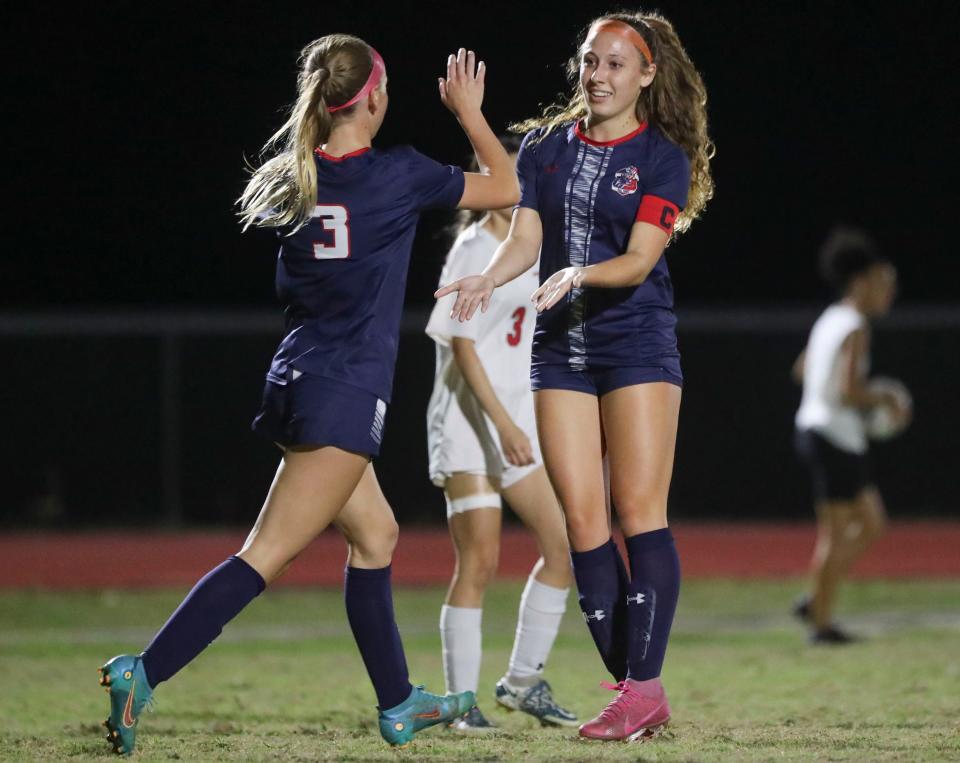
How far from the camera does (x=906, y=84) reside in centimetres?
1848

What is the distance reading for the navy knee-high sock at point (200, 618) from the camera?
14.8 ft

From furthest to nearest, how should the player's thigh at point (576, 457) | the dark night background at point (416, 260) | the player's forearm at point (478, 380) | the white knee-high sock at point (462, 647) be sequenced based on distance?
the dark night background at point (416, 260) → the white knee-high sock at point (462, 647) → the player's forearm at point (478, 380) → the player's thigh at point (576, 457)

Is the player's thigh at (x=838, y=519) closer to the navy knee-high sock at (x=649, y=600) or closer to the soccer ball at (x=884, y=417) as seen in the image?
the soccer ball at (x=884, y=417)

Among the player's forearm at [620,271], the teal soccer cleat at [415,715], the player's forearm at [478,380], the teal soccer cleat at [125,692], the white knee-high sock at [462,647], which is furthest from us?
the white knee-high sock at [462,647]

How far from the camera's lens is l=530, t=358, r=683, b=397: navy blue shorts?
4836 millimetres

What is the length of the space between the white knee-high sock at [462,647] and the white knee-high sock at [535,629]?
0.63 feet

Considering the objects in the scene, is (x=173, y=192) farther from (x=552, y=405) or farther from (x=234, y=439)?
(x=552, y=405)

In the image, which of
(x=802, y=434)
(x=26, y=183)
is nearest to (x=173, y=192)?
(x=26, y=183)

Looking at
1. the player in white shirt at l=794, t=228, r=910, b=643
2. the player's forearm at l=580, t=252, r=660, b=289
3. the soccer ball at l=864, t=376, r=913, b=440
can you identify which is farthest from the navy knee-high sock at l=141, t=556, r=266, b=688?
the soccer ball at l=864, t=376, r=913, b=440

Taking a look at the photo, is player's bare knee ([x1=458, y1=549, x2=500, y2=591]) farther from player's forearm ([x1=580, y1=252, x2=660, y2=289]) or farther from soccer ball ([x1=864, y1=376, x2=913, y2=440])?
soccer ball ([x1=864, y1=376, x2=913, y2=440])

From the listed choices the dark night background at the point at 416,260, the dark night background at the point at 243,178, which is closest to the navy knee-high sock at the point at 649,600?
the dark night background at the point at 243,178

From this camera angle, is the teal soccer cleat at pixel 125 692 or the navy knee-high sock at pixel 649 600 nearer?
the teal soccer cleat at pixel 125 692

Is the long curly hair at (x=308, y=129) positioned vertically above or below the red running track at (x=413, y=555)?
above

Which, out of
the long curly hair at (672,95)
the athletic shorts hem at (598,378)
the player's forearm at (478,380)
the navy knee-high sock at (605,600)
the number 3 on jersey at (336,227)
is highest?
the long curly hair at (672,95)
